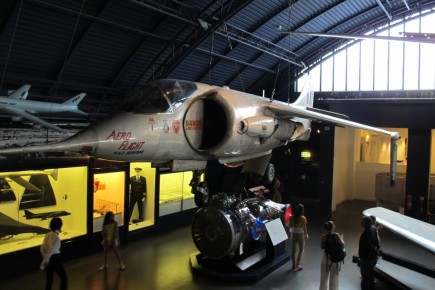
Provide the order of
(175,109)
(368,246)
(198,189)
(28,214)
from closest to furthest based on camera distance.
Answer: (175,109) < (198,189) < (368,246) < (28,214)

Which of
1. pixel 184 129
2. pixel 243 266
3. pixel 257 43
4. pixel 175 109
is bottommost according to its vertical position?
pixel 243 266

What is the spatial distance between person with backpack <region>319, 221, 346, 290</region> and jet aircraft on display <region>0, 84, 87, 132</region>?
788 centimetres

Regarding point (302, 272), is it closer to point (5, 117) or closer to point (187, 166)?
point (187, 166)

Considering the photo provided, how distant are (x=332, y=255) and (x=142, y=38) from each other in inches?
344

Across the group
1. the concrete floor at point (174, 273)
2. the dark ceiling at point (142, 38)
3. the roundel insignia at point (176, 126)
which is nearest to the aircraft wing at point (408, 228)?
the concrete floor at point (174, 273)

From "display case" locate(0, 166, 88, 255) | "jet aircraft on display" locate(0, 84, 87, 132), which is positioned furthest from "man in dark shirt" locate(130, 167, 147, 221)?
"jet aircraft on display" locate(0, 84, 87, 132)

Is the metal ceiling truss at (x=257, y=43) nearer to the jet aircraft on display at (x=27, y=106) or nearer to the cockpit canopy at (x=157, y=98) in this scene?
the jet aircraft on display at (x=27, y=106)

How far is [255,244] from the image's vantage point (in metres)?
9.11

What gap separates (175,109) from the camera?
5.70m

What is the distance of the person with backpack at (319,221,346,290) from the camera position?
261 inches

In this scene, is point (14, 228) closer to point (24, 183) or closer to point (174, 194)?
point (24, 183)

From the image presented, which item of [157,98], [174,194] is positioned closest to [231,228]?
[157,98]

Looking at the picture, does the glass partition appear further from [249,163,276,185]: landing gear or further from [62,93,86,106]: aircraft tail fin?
[249,163,276,185]: landing gear

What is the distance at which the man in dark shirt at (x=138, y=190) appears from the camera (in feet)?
37.0
